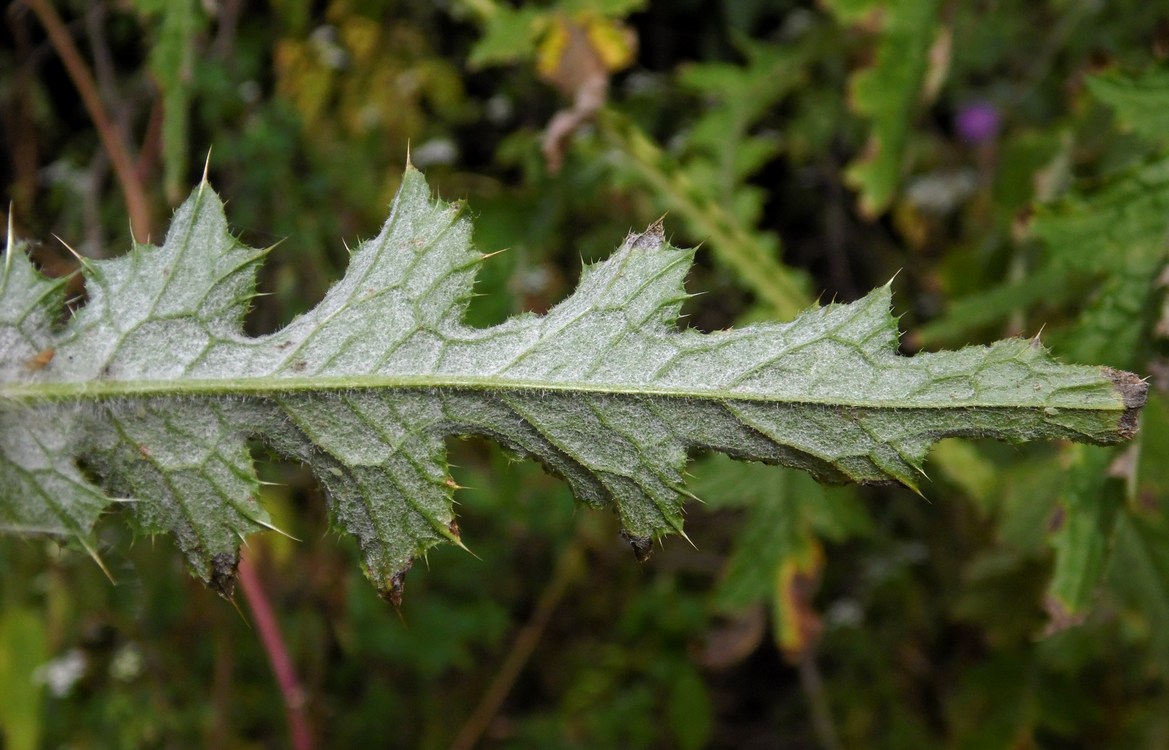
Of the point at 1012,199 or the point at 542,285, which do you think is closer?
the point at 1012,199

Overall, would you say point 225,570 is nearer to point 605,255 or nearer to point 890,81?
point 890,81

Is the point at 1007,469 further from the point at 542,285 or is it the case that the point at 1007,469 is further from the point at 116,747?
the point at 116,747

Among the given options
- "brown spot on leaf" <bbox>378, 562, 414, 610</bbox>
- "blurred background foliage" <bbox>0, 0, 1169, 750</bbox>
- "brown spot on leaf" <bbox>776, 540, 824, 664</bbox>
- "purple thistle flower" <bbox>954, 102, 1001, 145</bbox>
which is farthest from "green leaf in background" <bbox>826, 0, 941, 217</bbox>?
"brown spot on leaf" <bbox>378, 562, 414, 610</bbox>

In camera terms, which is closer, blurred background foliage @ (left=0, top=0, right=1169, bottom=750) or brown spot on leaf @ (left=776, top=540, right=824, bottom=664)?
blurred background foliage @ (left=0, top=0, right=1169, bottom=750)

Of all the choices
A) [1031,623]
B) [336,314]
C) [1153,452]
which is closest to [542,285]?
[1031,623]

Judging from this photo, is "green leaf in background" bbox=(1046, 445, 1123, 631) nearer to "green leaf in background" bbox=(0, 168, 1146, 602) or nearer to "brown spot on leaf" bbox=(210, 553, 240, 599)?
"green leaf in background" bbox=(0, 168, 1146, 602)

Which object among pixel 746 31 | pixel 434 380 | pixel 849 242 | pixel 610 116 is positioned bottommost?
pixel 434 380

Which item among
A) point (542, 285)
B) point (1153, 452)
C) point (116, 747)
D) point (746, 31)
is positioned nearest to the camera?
point (1153, 452)
